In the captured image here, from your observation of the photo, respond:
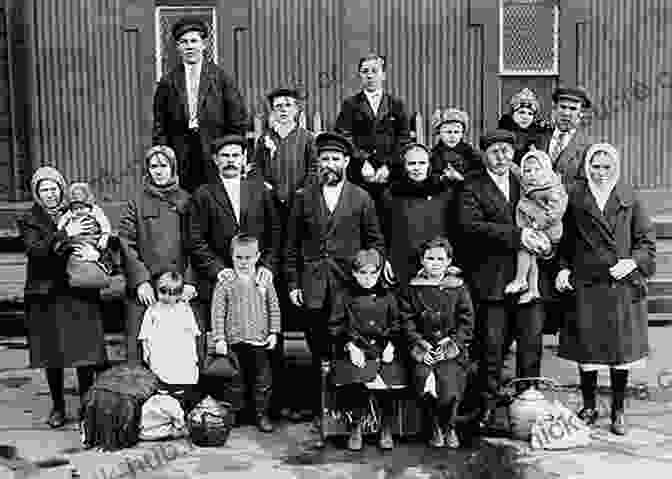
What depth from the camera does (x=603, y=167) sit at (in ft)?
18.4

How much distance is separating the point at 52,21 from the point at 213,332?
5.18 m

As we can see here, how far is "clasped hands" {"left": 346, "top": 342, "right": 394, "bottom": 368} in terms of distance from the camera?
Result: 5.46 m

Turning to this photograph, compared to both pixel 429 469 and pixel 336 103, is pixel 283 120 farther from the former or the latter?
pixel 336 103

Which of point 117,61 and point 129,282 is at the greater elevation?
point 117,61

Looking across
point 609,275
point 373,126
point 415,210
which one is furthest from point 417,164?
point 609,275

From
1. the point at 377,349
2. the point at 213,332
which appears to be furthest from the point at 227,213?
the point at 377,349

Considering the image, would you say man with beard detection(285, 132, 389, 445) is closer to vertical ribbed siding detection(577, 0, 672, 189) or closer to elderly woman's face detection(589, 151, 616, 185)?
elderly woman's face detection(589, 151, 616, 185)

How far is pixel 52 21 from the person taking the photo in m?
9.54

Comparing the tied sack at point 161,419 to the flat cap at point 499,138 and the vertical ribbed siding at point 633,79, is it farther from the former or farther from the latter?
the vertical ribbed siding at point 633,79

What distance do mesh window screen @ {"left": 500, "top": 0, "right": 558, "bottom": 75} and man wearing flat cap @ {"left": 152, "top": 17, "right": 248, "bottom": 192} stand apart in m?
4.22

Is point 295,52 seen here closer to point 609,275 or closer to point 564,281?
point 564,281

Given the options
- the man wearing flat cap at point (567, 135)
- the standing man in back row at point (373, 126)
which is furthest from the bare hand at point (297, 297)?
the man wearing flat cap at point (567, 135)

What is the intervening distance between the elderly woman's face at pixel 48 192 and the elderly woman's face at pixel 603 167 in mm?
3302

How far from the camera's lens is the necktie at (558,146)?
6.30 meters
